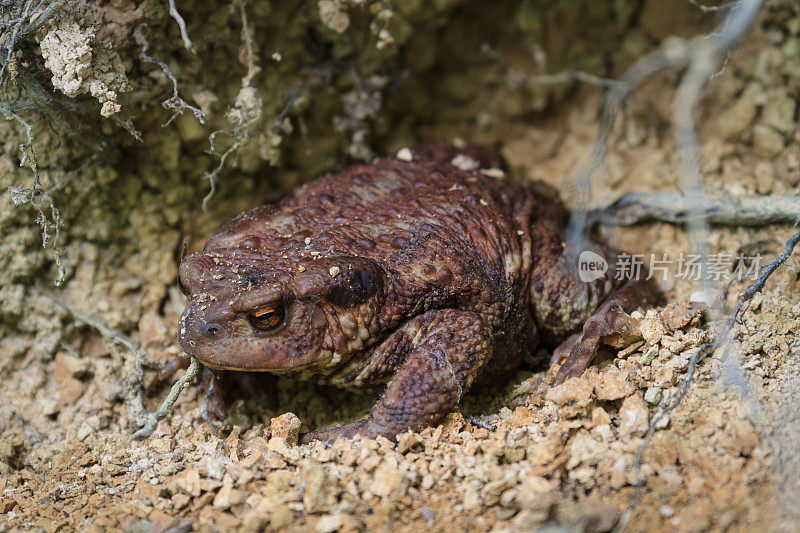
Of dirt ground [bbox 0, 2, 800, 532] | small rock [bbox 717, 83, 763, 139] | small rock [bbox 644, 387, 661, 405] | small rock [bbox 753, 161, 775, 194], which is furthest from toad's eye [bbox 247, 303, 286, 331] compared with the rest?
small rock [bbox 717, 83, 763, 139]

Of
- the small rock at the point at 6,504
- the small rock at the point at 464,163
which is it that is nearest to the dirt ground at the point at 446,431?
the small rock at the point at 6,504

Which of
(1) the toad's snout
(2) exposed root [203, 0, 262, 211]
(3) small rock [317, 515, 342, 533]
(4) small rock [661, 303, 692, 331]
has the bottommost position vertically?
(3) small rock [317, 515, 342, 533]

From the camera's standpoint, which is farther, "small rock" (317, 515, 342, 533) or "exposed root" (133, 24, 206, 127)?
"exposed root" (133, 24, 206, 127)

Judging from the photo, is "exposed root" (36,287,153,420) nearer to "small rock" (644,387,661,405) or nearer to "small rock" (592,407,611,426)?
"small rock" (592,407,611,426)

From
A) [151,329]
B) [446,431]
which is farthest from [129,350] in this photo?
[446,431]

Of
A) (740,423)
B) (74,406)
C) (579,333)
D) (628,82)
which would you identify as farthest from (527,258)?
(74,406)

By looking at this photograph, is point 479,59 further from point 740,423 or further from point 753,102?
point 740,423

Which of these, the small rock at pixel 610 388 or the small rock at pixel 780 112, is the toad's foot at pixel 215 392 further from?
the small rock at pixel 780 112
